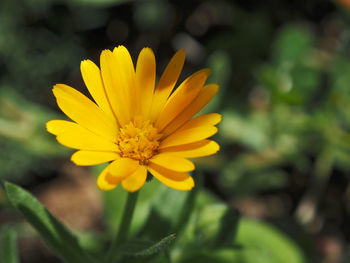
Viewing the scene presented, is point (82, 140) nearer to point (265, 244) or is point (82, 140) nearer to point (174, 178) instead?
point (174, 178)

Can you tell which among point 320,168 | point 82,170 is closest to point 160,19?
point 82,170

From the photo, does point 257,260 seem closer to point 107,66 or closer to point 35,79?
point 107,66

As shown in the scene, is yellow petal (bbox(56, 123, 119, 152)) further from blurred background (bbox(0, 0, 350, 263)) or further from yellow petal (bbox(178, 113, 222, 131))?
blurred background (bbox(0, 0, 350, 263))

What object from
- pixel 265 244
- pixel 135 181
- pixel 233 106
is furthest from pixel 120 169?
pixel 233 106

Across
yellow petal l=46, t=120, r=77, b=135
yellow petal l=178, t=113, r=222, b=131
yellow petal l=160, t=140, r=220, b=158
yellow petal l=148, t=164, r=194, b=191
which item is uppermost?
yellow petal l=178, t=113, r=222, b=131

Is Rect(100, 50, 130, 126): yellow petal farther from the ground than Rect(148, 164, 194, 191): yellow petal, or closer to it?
farther from the ground

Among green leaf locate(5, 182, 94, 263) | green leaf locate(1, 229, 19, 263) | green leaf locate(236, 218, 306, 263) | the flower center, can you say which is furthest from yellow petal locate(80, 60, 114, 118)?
green leaf locate(236, 218, 306, 263)
